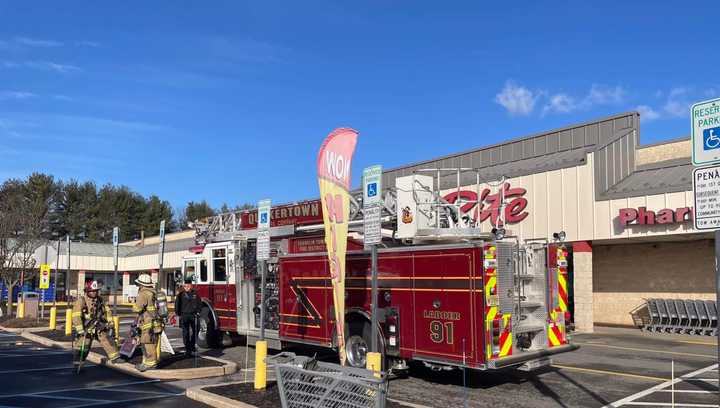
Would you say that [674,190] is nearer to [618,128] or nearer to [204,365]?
[618,128]

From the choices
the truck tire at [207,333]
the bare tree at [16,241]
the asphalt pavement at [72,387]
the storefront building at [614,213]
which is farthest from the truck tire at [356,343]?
the bare tree at [16,241]

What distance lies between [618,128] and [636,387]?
1322 centimetres

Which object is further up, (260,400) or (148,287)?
(148,287)

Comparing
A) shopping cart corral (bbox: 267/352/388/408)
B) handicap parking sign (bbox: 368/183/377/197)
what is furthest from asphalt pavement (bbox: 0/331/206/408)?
handicap parking sign (bbox: 368/183/377/197)

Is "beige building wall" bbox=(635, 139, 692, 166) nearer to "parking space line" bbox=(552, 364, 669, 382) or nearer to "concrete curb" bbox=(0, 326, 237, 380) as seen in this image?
"parking space line" bbox=(552, 364, 669, 382)

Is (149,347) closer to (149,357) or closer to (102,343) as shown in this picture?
(149,357)

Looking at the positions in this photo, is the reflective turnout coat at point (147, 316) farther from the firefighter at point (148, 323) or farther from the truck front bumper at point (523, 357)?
the truck front bumper at point (523, 357)

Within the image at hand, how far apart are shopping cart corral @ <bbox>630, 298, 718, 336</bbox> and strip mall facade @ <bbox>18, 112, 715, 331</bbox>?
2.41 feet

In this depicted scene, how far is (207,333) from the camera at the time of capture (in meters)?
15.4

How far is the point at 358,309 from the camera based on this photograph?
1105 centimetres

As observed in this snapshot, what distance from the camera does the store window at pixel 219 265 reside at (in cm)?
1534

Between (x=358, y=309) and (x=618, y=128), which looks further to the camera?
(x=618, y=128)

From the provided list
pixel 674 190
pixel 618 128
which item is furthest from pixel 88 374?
pixel 618 128

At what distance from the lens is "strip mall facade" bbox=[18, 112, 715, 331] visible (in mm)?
18406
